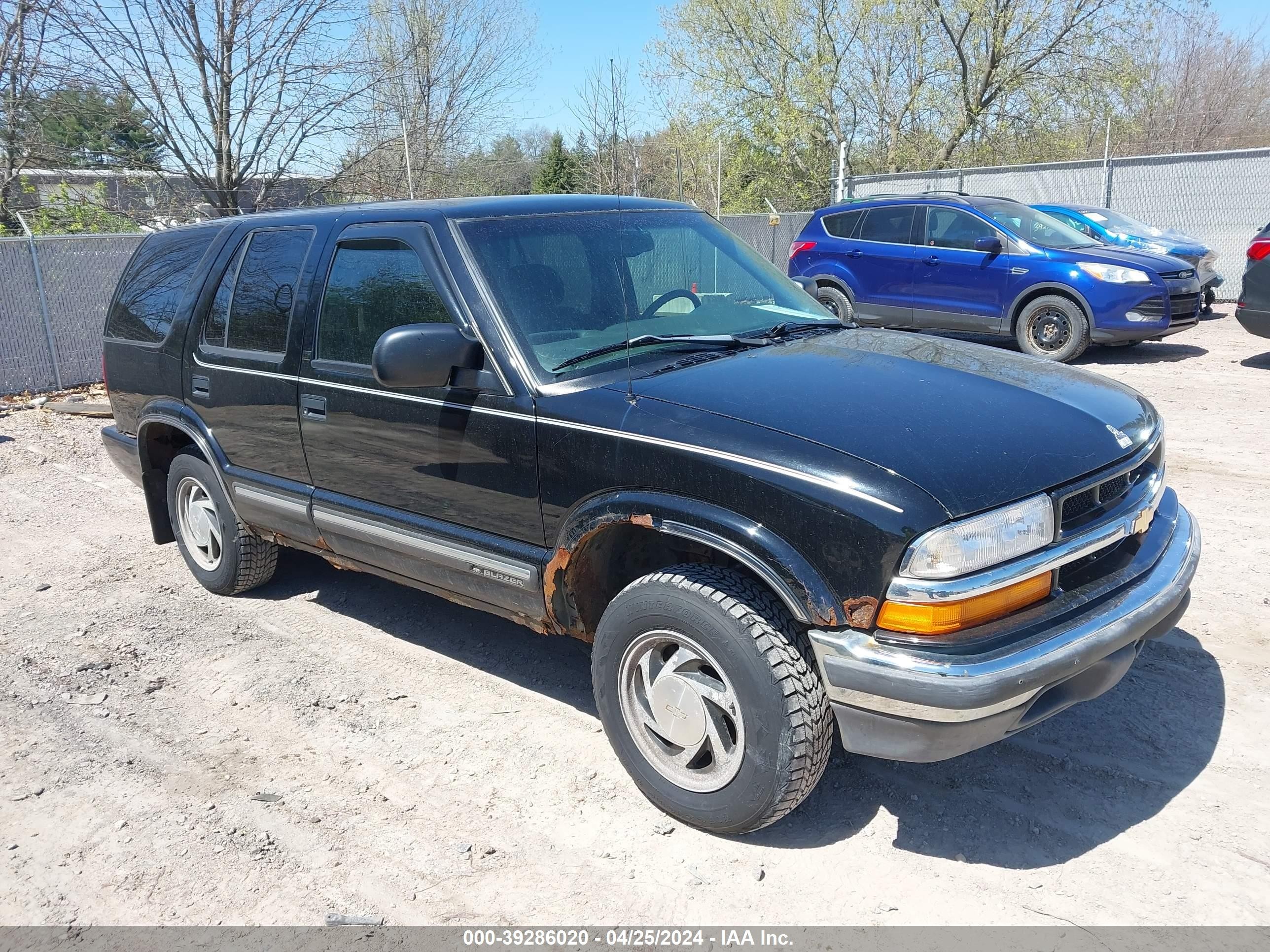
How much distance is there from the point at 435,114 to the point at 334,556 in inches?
649

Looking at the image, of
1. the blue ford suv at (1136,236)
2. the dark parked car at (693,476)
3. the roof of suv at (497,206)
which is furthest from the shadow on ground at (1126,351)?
the dark parked car at (693,476)

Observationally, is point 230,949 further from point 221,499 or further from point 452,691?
point 221,499

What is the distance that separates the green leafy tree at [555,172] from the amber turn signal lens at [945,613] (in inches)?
386

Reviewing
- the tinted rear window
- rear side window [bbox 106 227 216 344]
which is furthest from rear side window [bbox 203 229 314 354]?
rear side window [bbox 106 227 216 344]

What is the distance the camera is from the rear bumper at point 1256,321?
32.0 feet

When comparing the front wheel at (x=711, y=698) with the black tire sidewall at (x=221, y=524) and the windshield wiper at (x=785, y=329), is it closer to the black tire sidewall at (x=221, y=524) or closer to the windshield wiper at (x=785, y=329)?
the windshield wiper at (x=785, y=329)

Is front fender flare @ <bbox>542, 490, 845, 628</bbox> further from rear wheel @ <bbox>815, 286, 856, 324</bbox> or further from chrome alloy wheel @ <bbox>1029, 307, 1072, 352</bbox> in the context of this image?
rear wheel @ <bbox>815, 286, 856, 324</bbox>

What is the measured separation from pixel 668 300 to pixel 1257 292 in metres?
8.46

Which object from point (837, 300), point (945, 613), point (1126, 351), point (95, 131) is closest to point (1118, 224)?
point (1126, 351)

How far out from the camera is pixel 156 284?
532cm

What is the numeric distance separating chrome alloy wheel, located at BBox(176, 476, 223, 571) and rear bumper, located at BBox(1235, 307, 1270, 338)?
9668 millimetres

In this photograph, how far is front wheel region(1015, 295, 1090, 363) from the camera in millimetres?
10914

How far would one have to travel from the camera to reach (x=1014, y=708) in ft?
8.79

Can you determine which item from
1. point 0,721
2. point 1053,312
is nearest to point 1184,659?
point 0,721
